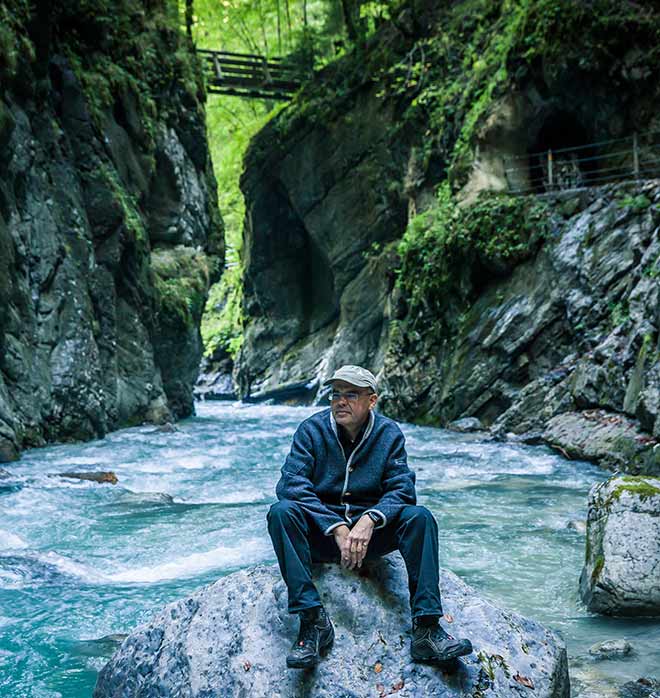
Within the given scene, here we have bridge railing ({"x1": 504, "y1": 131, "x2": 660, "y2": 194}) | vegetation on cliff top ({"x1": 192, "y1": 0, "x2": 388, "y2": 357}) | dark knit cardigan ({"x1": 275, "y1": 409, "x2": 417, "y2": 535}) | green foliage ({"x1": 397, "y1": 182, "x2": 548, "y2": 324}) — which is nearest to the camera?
dark knit cardigan ({"x1": 275, "y1": 409, "x2": 417, "y2": 535})

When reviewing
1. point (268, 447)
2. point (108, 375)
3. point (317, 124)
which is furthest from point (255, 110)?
point (268, 447)

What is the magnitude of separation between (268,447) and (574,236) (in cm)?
783

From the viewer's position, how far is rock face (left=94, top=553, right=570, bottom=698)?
9.55ft

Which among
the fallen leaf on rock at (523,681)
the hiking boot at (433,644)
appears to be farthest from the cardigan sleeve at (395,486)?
the fallen leaf on rock at (523,681)

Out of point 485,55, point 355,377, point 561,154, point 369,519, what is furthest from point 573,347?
point 369,519

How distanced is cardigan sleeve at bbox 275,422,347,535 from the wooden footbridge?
27.8m

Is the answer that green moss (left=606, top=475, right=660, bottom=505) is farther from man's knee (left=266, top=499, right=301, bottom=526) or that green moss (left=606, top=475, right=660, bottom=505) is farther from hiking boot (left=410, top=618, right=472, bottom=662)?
man's knee (left=266, top=499, right=301, bottom=526)

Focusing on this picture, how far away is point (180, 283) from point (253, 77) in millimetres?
11995

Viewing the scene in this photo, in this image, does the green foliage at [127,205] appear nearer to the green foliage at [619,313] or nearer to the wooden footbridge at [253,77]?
the green foliage at [619,313]

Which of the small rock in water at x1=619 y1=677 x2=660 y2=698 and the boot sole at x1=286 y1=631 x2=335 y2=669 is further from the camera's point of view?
the small rock in water at x1=619 y1=677 x2=660 y2=698

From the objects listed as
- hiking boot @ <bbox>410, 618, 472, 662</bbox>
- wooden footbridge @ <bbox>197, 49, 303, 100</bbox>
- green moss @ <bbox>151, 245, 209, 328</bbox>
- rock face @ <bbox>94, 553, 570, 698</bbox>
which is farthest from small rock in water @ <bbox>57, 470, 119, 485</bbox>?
wooden footbridge @ <bbox>197, 49, 303, 100</bbox>

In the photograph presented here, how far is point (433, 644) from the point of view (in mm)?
2932

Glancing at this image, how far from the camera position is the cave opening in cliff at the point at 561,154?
747 inches

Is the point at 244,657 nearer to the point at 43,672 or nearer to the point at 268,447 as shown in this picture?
the point at 43,672
